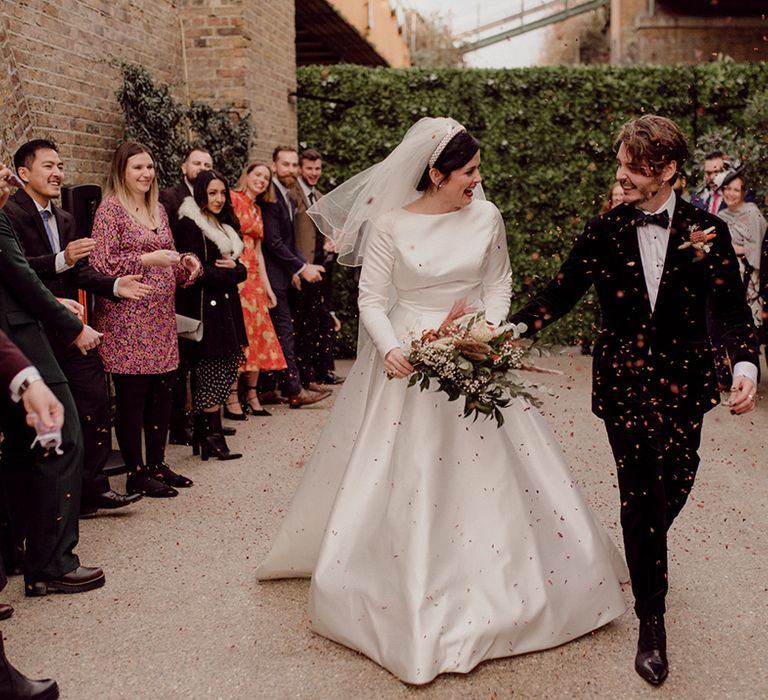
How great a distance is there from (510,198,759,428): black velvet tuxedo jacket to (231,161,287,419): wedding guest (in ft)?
15.4

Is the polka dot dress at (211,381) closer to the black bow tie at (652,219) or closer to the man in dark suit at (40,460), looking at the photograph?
the man in dark suit at (40,460)

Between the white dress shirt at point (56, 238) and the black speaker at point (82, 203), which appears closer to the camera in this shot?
the white dress shirt at point (56, 238)

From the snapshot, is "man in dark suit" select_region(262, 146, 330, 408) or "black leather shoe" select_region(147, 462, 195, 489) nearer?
"black leather shoe" select_region(147, 462, 195, 489)

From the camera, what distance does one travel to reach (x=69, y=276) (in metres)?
5.08

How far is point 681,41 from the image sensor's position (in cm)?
1812

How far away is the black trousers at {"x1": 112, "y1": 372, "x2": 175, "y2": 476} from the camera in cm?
537

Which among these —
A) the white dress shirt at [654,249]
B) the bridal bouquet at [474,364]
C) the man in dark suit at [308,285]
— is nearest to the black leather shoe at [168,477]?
the bridal bouquet at [474,364]

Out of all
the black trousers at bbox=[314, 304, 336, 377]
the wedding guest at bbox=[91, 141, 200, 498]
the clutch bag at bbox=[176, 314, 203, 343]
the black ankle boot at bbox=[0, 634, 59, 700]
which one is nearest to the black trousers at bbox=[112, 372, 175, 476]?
the wedding guest at bbox=[91, 141, 200, 498]

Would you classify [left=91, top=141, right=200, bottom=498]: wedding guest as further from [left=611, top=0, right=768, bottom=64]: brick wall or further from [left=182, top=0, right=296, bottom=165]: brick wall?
[left=611, top=0, right=768, bottom=64]: brick wall

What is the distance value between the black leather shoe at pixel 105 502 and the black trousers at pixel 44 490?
1.04m

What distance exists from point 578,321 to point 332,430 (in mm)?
7633

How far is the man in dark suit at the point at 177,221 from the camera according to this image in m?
6.32

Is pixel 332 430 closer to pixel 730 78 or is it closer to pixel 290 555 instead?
pixel 290 555

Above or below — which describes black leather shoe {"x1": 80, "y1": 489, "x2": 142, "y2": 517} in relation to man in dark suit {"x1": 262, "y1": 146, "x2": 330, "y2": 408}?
below
